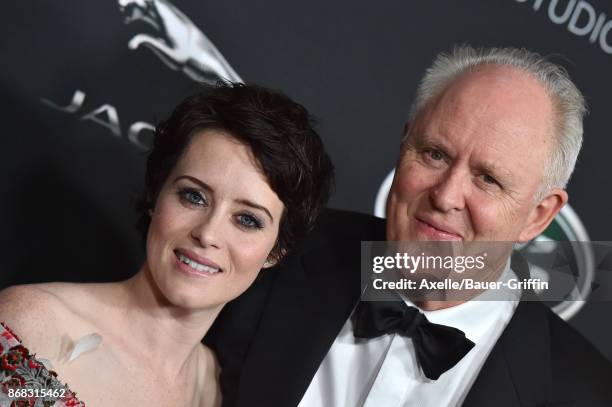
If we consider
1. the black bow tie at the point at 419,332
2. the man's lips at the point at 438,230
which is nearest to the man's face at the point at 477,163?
the man's lips at the point at 438,230

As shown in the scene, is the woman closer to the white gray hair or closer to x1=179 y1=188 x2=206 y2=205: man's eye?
x1=179 y1=188 x2=206 y2=205: man's eye

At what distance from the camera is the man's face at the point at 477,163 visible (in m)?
2.56

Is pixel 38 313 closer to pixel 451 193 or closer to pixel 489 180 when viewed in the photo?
pixel 451 193

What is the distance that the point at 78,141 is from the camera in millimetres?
3273

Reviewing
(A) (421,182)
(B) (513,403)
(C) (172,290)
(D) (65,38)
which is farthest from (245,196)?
(D) (65,38)

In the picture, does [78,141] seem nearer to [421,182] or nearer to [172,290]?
[172,290]

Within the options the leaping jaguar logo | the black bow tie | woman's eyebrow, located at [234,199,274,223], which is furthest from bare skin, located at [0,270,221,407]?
the leaping jaguar logo

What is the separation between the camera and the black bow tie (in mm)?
2557

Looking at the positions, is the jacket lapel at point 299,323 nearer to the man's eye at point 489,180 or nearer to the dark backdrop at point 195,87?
the man's eye at point 489,180

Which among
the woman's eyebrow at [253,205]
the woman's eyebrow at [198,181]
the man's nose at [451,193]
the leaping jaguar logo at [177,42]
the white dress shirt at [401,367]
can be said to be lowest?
the white dress shirt at [401,367]

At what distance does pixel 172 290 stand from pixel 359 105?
1.39 metres

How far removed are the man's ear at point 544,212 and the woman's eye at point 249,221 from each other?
33.7 inches

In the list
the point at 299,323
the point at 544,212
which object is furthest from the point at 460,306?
the point at 299,323

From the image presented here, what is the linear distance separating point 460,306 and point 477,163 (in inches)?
19.3
